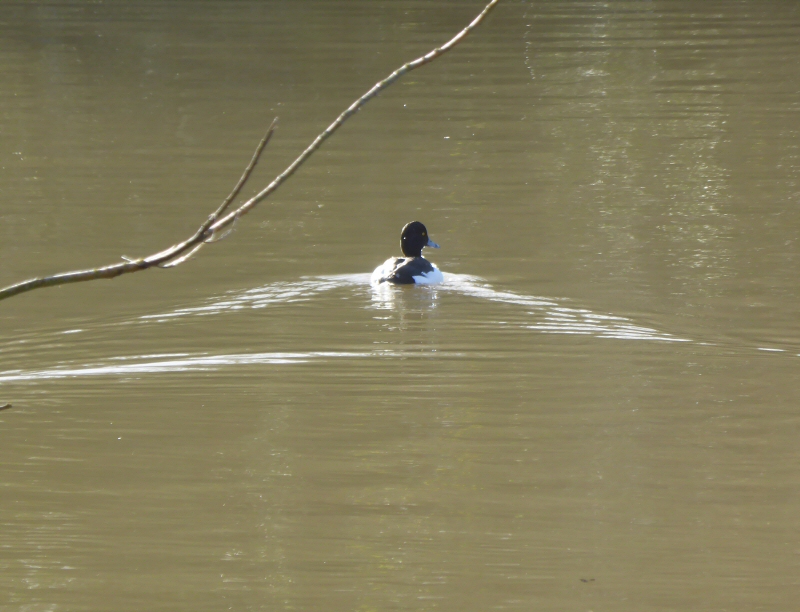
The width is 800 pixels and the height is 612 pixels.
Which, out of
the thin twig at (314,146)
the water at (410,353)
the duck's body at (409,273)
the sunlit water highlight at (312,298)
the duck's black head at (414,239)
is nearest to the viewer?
the thin twig at (314,146)

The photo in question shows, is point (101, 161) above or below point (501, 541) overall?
above

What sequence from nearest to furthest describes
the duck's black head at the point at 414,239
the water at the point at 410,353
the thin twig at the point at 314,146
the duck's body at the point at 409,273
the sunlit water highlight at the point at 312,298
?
the thin twig at the point at 314,146 → the water at the point at 410,353 → the sunlit water highlight at the point at 312,298 → the duck's body at the point at 409,273 → the duck's black head at the point at 414,239

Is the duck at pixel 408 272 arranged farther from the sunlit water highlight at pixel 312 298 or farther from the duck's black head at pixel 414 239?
the duck's black head at pixel 414 239

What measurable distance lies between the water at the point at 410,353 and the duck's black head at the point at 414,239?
23 cm

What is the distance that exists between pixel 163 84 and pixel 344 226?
7.17m

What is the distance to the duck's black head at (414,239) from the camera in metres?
9.66

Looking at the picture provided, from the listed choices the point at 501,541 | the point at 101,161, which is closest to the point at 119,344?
the point at 501,541

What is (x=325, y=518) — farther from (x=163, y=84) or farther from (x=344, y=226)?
(x=163, y=84)

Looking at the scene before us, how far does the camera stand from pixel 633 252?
9.71 meters

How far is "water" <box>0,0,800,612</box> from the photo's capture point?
4.75 meters

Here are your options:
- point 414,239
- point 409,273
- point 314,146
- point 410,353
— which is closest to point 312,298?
point 409,273

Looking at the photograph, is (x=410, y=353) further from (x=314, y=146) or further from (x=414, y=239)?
(x=314, y=146)

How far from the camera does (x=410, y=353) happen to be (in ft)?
24.5

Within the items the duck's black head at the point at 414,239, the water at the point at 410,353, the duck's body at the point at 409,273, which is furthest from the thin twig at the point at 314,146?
the duck's black head at the point at 414,239
